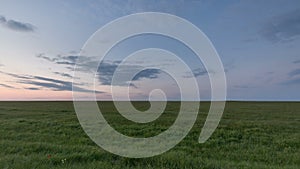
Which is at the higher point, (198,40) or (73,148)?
(198,40)

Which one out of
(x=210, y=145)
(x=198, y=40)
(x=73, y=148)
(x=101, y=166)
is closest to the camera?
(x=101, y=166)

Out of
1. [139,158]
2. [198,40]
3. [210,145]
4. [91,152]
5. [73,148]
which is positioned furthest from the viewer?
Answer: [210,145]

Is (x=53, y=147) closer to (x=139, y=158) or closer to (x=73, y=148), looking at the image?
(x=73, y=148)

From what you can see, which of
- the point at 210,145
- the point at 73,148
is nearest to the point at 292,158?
the point at 210,145

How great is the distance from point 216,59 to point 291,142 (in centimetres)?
548

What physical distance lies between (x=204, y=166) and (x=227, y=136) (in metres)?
6.04

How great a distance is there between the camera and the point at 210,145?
9.30 metres

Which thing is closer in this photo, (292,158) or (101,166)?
(101,166)

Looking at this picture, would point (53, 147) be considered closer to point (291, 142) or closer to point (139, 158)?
point (139, 158)

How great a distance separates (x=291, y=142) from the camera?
9859 millimetres

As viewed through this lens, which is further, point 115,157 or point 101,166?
point 115,157

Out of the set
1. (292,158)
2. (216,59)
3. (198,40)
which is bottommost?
(292,158)

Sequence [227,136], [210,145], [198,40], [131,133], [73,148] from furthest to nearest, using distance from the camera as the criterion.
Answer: [131,133]
[227,136]
[210,145]
[198,40]
[73,148]

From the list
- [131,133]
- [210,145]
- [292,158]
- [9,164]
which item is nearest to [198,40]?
[210,145]
